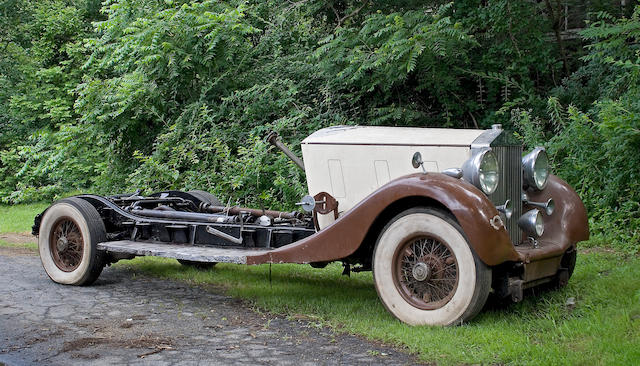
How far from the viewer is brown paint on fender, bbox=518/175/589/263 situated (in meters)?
5.08

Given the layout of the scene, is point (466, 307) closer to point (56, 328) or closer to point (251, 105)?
A: point (56, 328)

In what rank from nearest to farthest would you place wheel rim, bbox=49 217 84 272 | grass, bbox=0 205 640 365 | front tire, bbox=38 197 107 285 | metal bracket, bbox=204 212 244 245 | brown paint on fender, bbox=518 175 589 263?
1. grass, bbox=0 205 640 365
2. brown paint on fender, bbox=518 175 589 263
3. metal bracket, bbox=204 212 244 245
4. front tire, bbox=38 197 107 285
5. wheel rim, bbox=49 217 84 272

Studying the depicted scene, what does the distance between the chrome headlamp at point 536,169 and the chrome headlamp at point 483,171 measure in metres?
0.69

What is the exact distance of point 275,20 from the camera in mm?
12430

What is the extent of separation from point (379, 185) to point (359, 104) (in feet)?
19.8

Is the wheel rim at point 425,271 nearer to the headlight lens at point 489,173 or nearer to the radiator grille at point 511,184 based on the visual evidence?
the headlight lens at point 489,173

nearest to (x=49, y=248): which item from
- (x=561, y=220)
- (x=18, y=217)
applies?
(x=561, y=220)

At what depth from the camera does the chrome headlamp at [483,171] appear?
4574mm

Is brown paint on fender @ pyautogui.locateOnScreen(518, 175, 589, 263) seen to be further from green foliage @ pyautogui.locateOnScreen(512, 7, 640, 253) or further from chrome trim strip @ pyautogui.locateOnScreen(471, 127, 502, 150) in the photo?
green foliage @ pyautogui.locateOnScreen(512, 7, 640, 253)

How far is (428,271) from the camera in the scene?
4.46 m

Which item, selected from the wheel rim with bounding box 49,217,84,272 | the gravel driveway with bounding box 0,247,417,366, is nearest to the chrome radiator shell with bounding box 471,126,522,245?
the gravel driveway with bounding box 0,247,417,366

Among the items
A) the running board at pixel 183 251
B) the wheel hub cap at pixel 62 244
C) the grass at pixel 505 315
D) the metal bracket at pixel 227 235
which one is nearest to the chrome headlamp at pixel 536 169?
the grass at pixel 505 315

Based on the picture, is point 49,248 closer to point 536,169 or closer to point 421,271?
point 421,271

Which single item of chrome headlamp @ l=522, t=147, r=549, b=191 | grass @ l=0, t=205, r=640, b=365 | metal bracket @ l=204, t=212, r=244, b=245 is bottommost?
grass @ l=0, t=205, r=640, b=365
